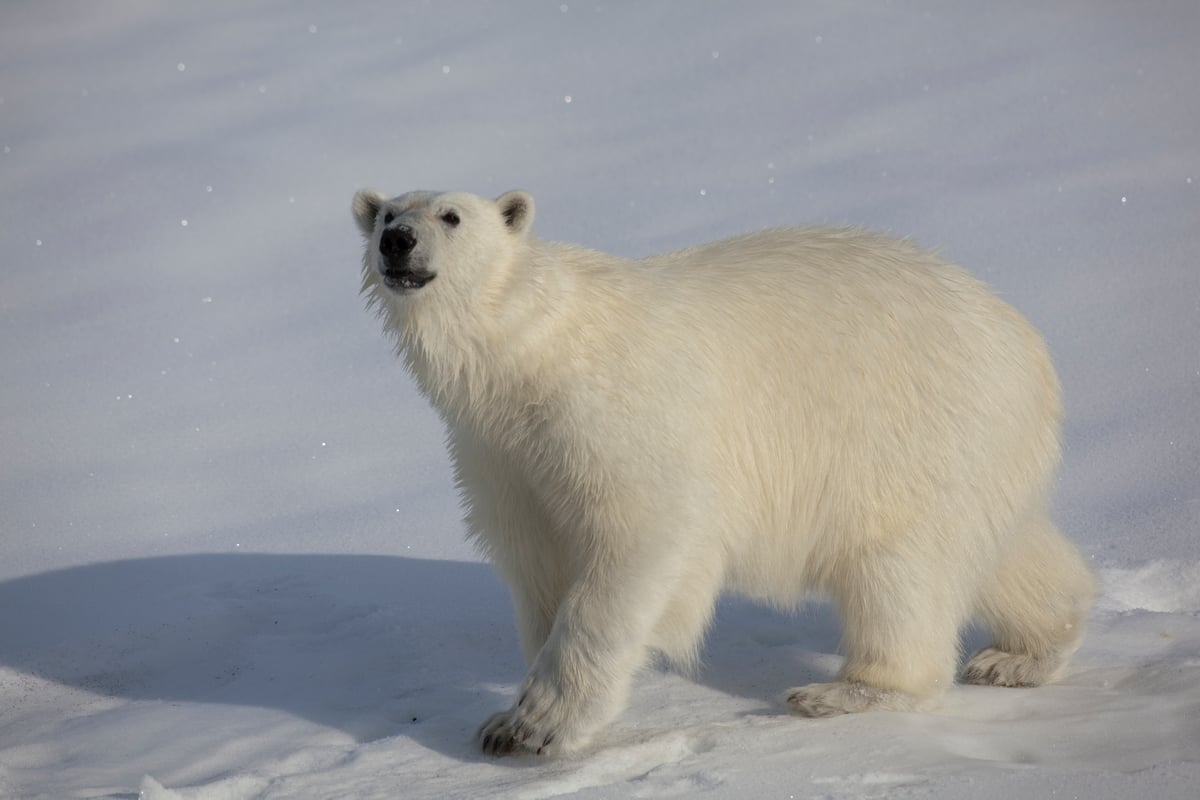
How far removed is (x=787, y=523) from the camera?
4.40 metres

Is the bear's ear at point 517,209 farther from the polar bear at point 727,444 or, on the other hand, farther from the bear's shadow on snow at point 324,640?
the bear's shadow on snow at point 324,640

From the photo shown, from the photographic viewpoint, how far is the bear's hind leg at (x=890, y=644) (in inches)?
166

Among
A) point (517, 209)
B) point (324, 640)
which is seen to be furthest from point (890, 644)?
point (324, 640)

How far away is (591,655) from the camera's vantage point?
3.93m

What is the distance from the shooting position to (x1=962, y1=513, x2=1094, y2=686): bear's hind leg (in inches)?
182

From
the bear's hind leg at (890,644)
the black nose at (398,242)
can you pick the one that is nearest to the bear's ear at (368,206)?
the black nose at (398,242)

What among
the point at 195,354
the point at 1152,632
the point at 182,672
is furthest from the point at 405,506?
the point at 1152,632

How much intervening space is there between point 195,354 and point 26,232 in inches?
118

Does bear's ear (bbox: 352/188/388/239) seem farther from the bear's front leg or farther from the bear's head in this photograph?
the bear's front leg

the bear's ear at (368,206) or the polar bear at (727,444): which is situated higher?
the bear's ear at (368,206)

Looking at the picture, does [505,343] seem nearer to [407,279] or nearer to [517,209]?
[407,279]

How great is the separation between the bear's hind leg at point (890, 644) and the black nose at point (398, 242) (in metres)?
1.70

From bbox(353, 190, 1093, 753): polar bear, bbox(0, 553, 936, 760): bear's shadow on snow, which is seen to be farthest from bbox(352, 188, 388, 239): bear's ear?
bbox(0, 553, 936, 760): bear's shadow on snow

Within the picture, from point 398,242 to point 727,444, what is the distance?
1192 mm
